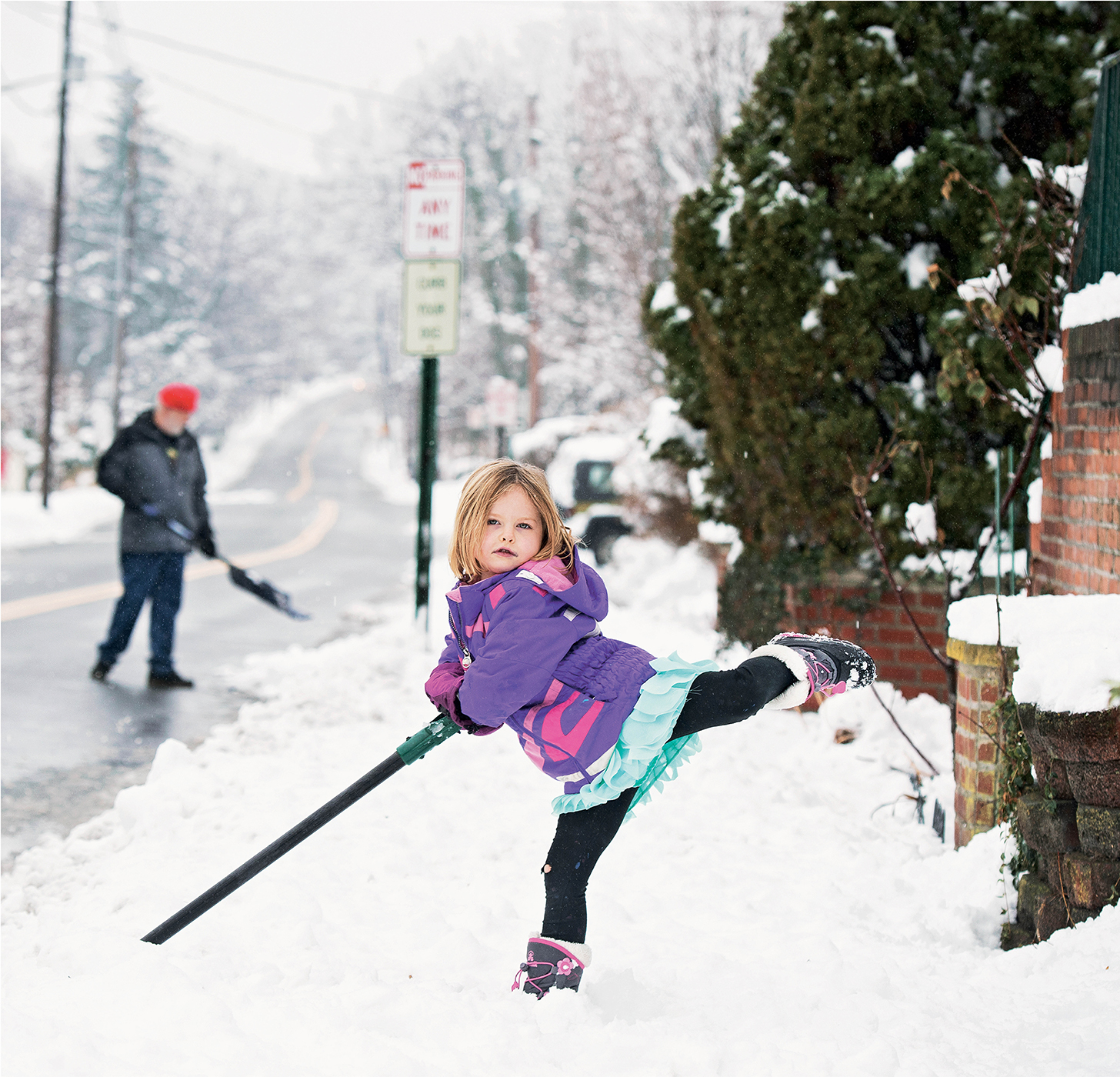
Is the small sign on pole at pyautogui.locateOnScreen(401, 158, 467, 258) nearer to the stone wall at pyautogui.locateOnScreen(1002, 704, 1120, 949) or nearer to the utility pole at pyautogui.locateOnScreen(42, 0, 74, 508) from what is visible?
the stone wall at pyautogui.locateOnScreen(1002, 704, 1120, 949)

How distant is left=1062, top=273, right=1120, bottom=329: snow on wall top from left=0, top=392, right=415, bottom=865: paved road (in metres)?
4.18

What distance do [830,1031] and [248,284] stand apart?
57422 millimetres

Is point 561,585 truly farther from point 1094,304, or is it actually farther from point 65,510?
point 65,510

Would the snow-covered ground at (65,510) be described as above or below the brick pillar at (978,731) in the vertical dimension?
below

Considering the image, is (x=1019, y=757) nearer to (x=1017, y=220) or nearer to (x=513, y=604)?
(x=513, y=604)

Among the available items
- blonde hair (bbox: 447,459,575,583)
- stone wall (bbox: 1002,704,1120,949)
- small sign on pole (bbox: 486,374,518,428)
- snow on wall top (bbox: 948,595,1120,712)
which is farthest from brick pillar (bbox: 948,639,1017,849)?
small sign on pole (bbox: 486,374,518,428)

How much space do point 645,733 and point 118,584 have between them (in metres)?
10.0

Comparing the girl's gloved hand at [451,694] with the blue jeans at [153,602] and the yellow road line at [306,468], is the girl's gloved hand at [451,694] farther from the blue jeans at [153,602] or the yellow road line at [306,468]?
the yellow road line at [306,468]

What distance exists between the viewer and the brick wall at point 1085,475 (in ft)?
10.7

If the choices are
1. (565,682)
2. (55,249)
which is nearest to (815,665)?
(565,682)

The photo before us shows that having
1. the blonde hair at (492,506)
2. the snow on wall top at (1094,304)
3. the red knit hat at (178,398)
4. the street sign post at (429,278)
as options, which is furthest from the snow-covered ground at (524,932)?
the street sign post at (429,278)

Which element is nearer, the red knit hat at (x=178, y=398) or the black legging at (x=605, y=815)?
the black legging at (x=605, y=815)

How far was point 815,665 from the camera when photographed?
8.53ft

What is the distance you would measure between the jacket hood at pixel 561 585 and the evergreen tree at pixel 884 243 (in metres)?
2.41
